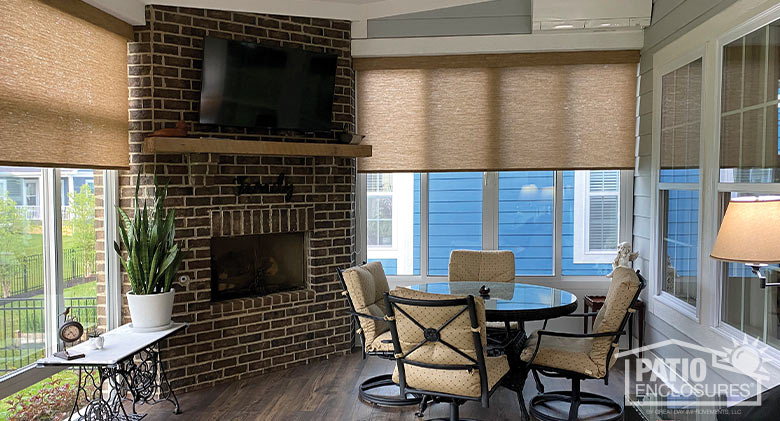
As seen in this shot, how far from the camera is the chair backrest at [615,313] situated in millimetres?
3588

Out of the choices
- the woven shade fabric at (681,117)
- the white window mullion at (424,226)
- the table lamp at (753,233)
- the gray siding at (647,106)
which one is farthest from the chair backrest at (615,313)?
the white window mullion at (424,226)

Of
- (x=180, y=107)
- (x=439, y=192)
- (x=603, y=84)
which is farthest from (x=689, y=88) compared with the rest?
(x=180, y=107)

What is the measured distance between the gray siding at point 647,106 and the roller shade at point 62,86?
390 cm

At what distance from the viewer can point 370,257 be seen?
5898 mm

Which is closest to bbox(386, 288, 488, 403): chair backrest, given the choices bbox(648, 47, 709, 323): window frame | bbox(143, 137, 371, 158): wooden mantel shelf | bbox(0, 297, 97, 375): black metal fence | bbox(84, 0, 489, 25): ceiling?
bbox(648, 47, 709, 323): window frame

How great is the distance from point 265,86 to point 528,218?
2.64 meters

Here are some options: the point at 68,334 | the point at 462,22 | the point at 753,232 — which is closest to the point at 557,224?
the point at 462,22

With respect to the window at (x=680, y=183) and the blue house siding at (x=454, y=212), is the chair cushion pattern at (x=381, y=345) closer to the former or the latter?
the blue house siding at (x=454, y=212)

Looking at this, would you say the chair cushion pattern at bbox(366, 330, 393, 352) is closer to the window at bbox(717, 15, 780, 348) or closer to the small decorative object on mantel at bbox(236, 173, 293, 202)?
the small decorative object on mantel at bbox(236, 173, 293, 202)

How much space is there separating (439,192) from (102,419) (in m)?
3.36

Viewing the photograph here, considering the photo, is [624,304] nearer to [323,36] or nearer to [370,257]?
[370,257]

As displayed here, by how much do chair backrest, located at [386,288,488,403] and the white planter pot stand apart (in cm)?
172

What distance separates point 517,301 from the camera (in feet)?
13.2

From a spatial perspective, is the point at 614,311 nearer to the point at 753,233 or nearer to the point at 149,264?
the point at 753,233
